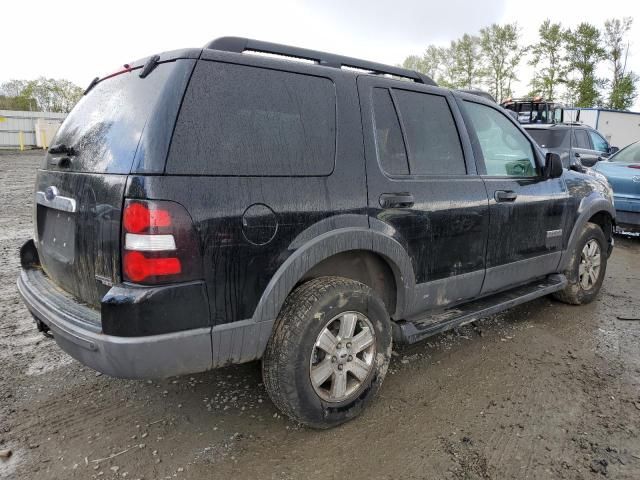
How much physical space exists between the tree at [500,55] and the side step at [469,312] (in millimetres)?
43582

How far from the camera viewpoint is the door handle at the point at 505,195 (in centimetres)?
337

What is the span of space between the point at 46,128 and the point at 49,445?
112 feet

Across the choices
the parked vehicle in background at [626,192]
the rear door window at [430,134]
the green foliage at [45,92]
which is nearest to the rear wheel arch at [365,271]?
the rear door window at [430,134]

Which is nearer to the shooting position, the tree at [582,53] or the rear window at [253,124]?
the rear window at [253,124]

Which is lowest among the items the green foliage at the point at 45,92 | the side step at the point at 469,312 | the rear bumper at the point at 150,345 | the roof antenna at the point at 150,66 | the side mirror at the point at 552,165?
the side step at the point at 469,312

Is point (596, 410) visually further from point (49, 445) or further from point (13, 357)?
point (13, 357)

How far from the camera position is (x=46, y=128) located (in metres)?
31.0

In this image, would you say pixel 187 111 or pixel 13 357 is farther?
pixel 13 357

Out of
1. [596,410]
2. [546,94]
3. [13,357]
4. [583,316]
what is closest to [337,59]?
[596,410]

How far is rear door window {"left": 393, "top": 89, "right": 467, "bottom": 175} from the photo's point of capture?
2945mm

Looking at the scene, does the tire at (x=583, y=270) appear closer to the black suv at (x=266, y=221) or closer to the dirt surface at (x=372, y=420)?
the dirt surface at (x=372, y=420)

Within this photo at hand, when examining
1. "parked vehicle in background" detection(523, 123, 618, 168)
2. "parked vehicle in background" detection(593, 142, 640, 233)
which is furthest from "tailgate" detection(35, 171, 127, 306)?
"parked vehicle in background" detection(523, 123, 618, 168)

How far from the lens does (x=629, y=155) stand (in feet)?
27.0

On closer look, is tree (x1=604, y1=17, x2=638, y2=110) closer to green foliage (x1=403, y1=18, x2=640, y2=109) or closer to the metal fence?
green foliage (x1=403, y1=18, x2=640, y2=109)
